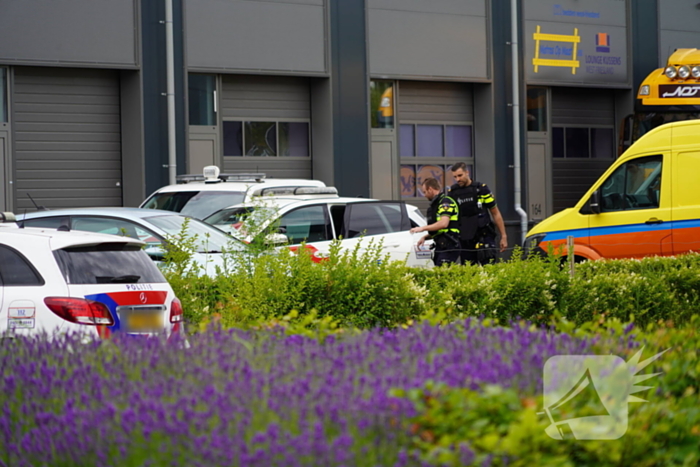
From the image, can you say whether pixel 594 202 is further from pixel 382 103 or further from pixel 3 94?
pixel 3 94

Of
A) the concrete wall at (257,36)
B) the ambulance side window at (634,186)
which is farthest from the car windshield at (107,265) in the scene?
the concrete wall at (257,36)

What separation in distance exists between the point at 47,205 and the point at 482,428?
18040mm

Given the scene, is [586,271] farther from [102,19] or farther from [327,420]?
[102,19]

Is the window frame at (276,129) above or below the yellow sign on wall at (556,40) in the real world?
below

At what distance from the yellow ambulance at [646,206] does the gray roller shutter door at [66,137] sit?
34.6 feet

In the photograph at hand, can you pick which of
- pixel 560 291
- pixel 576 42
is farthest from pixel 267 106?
pixel 560 291

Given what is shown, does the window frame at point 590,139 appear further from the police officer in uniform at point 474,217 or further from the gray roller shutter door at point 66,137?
the police officer in uniform at point 474,217

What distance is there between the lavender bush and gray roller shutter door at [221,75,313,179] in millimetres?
17600

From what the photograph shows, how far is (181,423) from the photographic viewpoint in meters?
2.95

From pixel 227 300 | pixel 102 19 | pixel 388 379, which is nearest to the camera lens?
pixel 388 379

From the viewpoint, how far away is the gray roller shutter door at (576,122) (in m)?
25.7

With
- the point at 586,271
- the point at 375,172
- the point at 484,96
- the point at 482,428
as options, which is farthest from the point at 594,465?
the point at 484,96

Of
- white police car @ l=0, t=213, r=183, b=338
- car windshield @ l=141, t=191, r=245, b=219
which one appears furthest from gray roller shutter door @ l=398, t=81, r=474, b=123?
white police car @ l=0, t=213, r=183, b=338

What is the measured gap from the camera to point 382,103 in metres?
23.0
